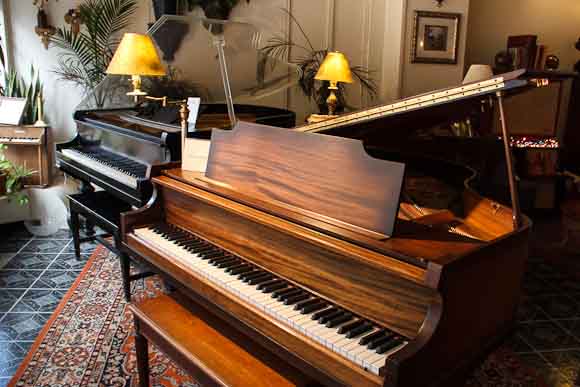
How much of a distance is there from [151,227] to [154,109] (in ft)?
5.56

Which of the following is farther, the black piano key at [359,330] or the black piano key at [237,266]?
the black piano key at [237,266]

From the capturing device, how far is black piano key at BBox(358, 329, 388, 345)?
1374 mm

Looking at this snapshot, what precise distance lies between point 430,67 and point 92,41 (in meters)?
3.36

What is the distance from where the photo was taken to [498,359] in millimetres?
2691

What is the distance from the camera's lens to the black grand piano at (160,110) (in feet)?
10.7

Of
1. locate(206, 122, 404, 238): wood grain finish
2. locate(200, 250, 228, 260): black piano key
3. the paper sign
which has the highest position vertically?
the paper sign

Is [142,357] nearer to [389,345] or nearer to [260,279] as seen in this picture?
[260,279]

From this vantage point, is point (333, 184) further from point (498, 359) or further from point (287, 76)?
point (287, 76)

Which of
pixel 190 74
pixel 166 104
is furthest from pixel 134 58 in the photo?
pixel 190 74

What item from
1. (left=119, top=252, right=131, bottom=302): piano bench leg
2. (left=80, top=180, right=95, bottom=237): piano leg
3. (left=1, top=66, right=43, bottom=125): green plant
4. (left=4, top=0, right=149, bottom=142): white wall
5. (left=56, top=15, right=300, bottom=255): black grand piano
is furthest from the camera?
(left=4, top=0, right=149, bottom=142): white wall

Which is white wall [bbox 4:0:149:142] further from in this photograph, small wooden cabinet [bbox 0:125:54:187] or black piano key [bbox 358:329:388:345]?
black piano key [bbox 358:329:388:345]

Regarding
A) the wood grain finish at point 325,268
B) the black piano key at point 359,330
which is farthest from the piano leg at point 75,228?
the black piano key at point 359,330

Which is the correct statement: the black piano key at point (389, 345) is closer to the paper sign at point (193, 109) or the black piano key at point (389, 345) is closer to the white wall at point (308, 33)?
the paper sign at point (193, 109)

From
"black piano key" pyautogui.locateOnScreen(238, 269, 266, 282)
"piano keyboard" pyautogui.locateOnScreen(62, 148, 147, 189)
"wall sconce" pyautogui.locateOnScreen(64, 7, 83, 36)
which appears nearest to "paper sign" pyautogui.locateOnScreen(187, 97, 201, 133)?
"piano keyboard" pyautogui.locateOnScreen(62, 148, 147, 189)
